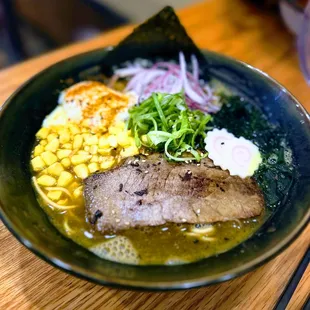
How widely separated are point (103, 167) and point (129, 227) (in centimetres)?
33

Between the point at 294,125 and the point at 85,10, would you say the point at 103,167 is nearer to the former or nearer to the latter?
the point at 294,125

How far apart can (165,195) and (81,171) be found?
366 millimetres

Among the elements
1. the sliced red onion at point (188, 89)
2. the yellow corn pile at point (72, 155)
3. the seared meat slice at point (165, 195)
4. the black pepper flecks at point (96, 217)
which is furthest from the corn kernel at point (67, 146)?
the sliced red onion at point (188, 89)

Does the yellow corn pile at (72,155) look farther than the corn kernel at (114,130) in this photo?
No

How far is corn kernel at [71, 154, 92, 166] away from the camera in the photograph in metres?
1.66

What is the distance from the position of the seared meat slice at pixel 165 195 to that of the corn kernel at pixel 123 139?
4.9 inches

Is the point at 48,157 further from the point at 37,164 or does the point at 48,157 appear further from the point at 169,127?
the point at 169,127

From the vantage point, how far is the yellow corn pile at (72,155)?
5.16ft

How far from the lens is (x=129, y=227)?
1414mm

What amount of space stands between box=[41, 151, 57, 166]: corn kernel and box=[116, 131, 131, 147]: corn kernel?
0.27 meters

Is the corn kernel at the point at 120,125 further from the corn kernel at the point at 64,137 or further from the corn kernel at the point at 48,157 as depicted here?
the corn kernel at the point at 48,157

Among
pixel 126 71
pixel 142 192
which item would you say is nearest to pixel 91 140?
pixel 142 192

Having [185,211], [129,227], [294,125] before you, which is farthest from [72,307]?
[294,125]

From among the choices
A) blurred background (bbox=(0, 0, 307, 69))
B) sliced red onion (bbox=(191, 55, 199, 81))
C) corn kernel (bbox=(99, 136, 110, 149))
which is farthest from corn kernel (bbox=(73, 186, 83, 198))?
blurred background (bbox=(0, 0, 307, 69))
